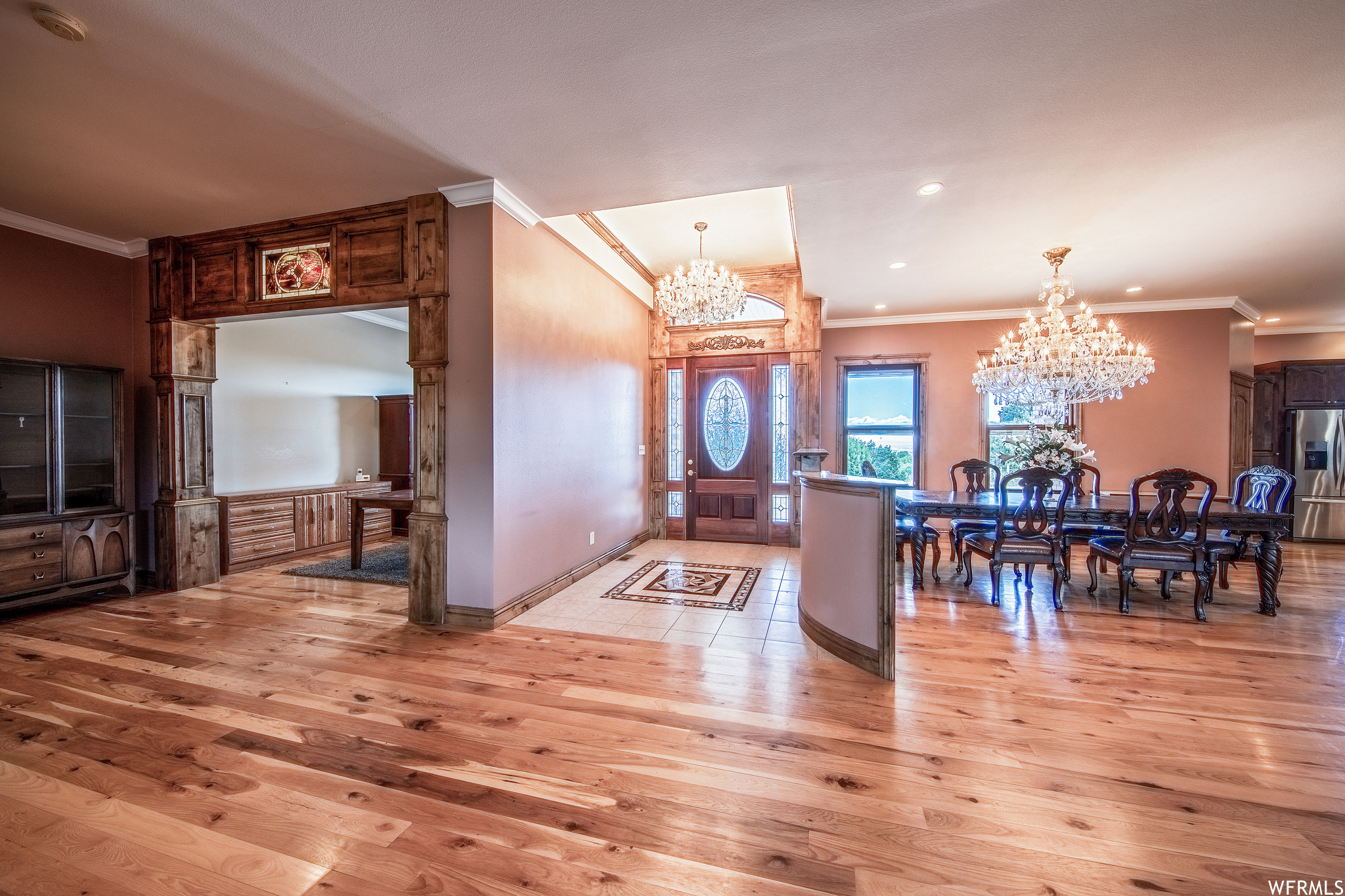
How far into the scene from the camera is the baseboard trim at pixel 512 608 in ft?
11.5

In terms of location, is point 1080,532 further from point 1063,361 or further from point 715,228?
point 715,228

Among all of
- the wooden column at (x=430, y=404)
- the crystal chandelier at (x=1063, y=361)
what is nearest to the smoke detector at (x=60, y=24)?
the wooden column at (x=430, y=404)

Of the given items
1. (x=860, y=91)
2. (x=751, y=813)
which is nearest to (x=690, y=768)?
(x=751, y=813)

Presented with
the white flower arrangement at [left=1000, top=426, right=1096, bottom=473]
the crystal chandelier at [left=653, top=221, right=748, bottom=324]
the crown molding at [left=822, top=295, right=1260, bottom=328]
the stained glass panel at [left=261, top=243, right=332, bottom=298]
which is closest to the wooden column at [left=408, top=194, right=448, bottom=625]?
the stained glass panel at [left=261, top=243, right=332, bottom=298]

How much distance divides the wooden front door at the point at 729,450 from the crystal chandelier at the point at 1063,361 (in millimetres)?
2602

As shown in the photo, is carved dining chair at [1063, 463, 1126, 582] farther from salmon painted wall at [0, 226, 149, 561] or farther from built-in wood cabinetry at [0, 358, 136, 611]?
salmon painted wall at [0, 226, 149, 561]

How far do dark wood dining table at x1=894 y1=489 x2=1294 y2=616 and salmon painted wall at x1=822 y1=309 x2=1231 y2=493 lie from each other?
5.61ft

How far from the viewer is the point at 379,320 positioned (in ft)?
24.1

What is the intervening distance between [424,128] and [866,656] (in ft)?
12.4

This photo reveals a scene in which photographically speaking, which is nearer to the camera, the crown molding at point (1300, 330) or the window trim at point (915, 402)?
the window trim at point (915, 402)

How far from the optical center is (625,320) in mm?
5918

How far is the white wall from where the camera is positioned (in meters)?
5.43

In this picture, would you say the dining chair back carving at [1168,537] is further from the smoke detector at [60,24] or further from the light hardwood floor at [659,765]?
the smoke detector at [60,24]

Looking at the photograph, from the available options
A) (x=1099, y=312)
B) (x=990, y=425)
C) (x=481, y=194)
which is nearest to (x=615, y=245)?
(x=481, y=194)
